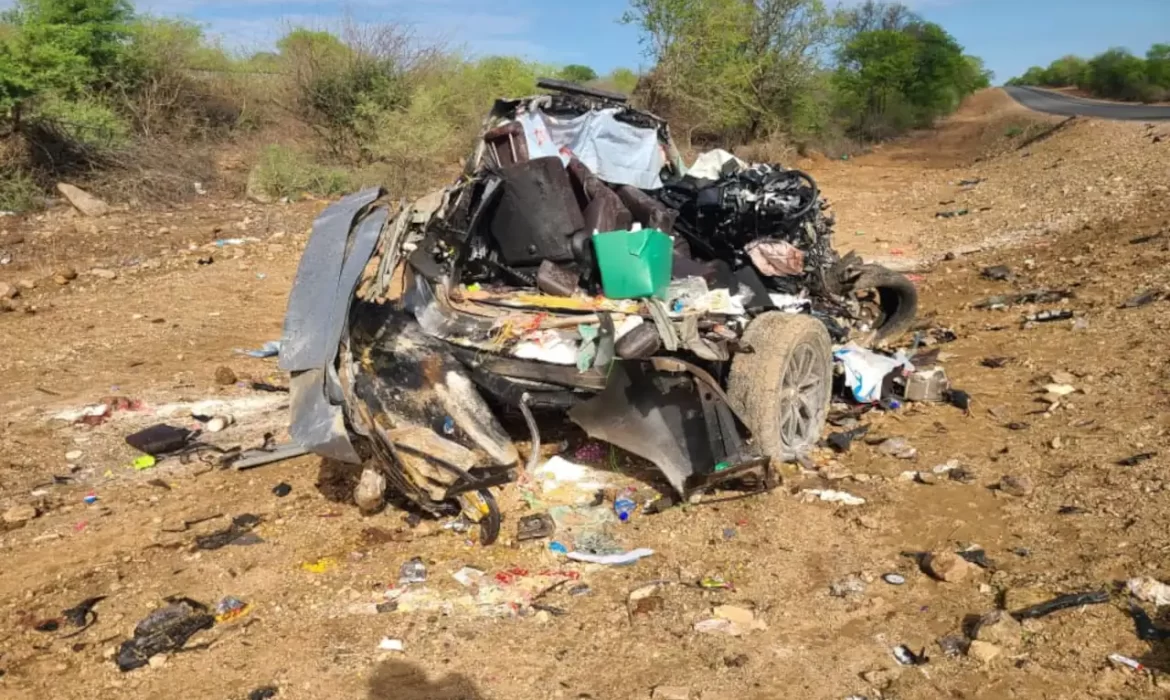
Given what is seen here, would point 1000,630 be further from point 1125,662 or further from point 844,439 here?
point 844,439

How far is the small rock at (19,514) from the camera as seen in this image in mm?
4102

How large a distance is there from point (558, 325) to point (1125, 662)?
263cm

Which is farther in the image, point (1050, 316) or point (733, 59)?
point (733, 59)

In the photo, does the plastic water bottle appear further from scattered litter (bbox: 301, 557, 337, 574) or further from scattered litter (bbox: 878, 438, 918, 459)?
scattered litter (bbox: 878, 438, 918, 459)

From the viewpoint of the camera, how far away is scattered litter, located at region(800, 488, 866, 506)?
415 cm

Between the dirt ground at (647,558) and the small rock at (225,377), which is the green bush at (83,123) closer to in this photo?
the dirt ground at (647,558)

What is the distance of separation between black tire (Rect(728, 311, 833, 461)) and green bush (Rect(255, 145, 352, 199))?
35.9 feet

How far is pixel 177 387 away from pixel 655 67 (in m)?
21.2

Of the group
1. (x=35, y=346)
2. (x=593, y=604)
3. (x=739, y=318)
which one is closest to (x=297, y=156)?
(x=35, y=346)

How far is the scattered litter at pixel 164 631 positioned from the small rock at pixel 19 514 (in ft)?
4.23

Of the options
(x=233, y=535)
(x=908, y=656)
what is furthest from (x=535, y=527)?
(x=908, y=656)

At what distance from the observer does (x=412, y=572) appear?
3592 millimetres

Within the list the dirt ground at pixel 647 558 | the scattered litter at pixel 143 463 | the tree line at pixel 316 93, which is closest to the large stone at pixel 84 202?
the tree line at pixel 316 93

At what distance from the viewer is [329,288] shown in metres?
3.77
